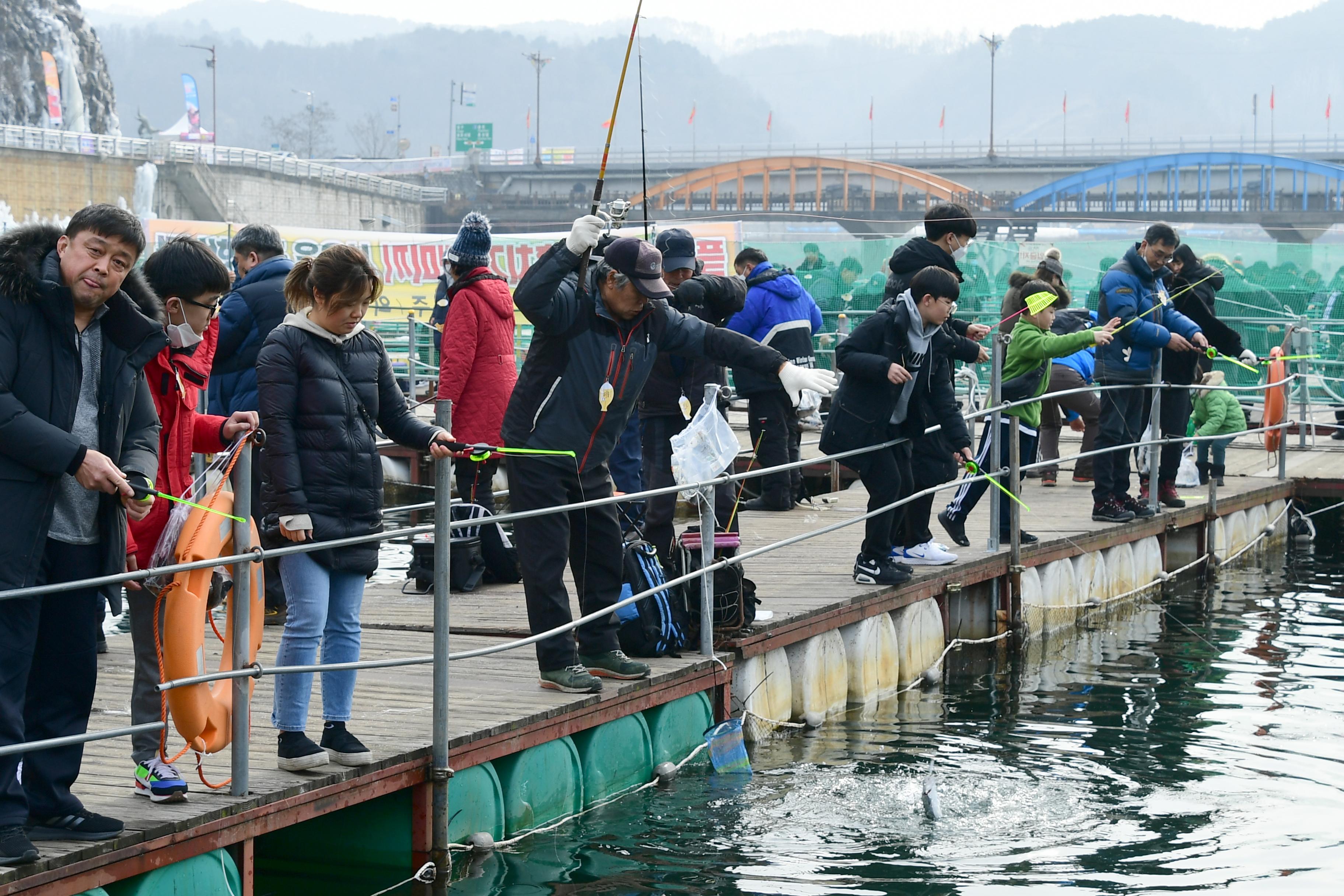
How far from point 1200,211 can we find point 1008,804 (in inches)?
2564

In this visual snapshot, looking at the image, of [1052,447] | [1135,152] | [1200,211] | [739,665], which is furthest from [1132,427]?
[1135,152]

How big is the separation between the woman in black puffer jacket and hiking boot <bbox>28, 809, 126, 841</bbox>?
81cm

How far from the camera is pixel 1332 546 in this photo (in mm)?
13641

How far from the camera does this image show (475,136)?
315ft

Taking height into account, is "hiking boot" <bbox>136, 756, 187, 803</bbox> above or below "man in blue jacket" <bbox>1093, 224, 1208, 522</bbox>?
below

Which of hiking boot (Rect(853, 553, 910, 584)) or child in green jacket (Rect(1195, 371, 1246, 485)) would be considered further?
child in green jacket (Rect(1195, 371, 1246, 485))

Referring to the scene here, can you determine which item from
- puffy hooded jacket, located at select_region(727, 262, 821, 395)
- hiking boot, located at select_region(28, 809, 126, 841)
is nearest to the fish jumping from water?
hiking boot, located at select_region(28, 809, 126, 841)

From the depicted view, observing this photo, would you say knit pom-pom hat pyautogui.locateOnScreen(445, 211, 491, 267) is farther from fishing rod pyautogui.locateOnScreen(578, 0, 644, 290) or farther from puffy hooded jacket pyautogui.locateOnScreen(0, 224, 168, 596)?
puffy hooded jacket pyautogui.locateOnScreen(0, 224, 168, 596)

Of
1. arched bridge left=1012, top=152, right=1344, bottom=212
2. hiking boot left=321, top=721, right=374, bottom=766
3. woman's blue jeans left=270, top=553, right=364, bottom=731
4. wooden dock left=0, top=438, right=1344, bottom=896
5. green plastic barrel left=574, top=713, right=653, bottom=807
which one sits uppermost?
arched bridge left=1012, top=152, right=1344, bottom=212

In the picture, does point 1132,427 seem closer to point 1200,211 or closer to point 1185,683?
point 1185,683

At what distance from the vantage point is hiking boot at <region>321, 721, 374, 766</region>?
5008 millimetres

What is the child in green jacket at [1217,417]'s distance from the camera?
12.7m

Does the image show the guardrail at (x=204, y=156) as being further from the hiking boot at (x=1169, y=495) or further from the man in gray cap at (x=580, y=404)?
the man in gray cap at (x=580, y=404)

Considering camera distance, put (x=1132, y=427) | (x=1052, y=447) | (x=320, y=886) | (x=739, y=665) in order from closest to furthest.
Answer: (x=320, y=886), (x=739, y=665), (x=1132, y=427), (x=1052, y=447)
